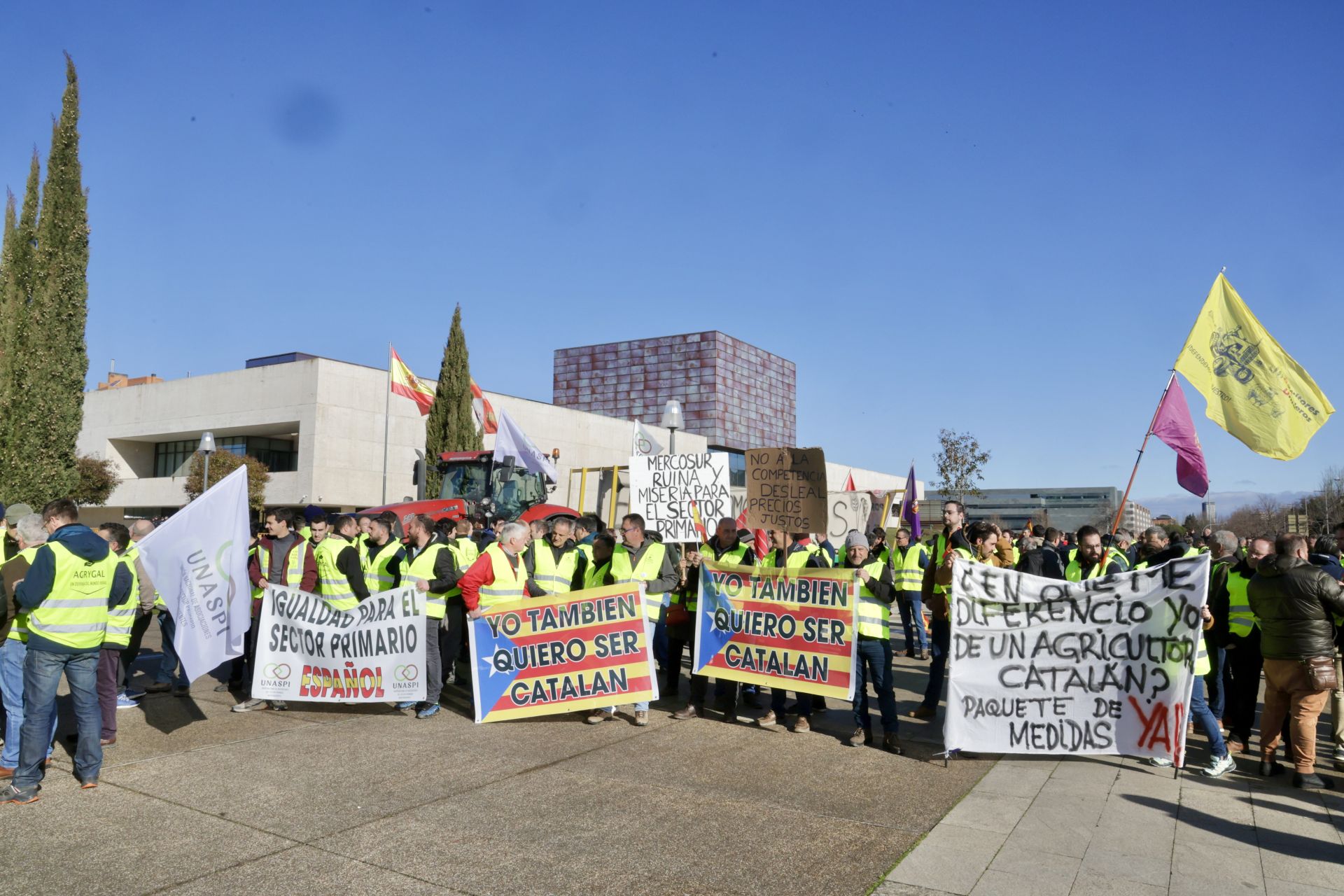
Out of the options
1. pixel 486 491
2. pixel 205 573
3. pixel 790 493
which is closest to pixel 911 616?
pixel 790 493

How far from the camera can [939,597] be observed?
8.52 m

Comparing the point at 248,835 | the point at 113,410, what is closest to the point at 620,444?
the point at 113,410

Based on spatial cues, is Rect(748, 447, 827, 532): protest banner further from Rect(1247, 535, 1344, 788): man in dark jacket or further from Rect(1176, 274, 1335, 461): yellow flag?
Rect(1176, 274, 1335, 461): yellow flag

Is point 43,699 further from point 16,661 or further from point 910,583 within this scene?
point 910,583

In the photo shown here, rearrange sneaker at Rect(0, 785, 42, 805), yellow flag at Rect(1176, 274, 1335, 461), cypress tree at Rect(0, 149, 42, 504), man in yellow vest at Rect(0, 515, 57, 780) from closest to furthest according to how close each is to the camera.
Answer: sneaker at Rect(0, 785, 42, 805), man in yellow vest at Rect(0, 515, 57, 780), yellow flag at Rect(1176, 274, 1335, 461), cypress tree at Rect(0, 149, 42, 504)

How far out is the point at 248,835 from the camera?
5.09 m

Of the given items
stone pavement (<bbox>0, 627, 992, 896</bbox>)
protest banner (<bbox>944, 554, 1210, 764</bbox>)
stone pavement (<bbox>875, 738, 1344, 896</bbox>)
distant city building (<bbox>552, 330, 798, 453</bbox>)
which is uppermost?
distant city building (<bbox>552, 330, 798, 453</bbox>)

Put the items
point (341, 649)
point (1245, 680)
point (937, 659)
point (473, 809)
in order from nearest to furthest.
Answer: point (473, 809), point (1245, 680), point (341, 649), point (937, 659)

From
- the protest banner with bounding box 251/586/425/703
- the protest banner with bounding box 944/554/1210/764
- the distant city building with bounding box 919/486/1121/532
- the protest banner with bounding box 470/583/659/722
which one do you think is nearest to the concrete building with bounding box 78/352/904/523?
the protest banner with bounding box 251/586/425/703

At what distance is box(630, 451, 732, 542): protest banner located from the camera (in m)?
10.3

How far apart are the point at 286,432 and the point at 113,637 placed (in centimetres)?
3462

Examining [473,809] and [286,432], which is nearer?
[473,809]

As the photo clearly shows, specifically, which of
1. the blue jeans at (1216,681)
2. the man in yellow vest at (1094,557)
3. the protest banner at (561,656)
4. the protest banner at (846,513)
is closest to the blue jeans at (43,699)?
the protest banner at (561,656)

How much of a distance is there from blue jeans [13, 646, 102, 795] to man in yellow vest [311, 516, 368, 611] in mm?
2551
